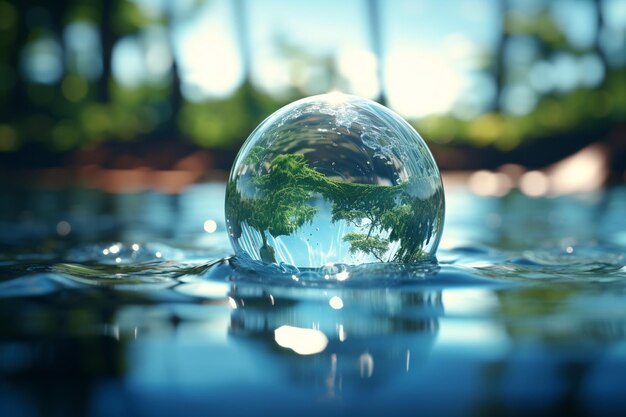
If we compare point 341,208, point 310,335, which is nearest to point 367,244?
point 341,208

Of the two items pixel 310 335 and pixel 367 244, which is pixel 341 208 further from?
pixel 310 335

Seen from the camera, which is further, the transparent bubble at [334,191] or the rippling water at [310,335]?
the transparent bubble at [334,191]

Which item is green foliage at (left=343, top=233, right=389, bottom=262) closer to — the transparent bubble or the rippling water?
the transparent bubble

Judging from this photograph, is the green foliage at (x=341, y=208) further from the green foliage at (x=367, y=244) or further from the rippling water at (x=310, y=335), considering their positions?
the rippling water at (x=310, y=335)

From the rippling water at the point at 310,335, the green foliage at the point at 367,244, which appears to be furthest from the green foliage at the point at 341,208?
the rippling water at the point at 310,335

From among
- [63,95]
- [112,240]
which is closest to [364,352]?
[112,240]

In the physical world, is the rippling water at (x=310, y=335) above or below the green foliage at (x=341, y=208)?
below
